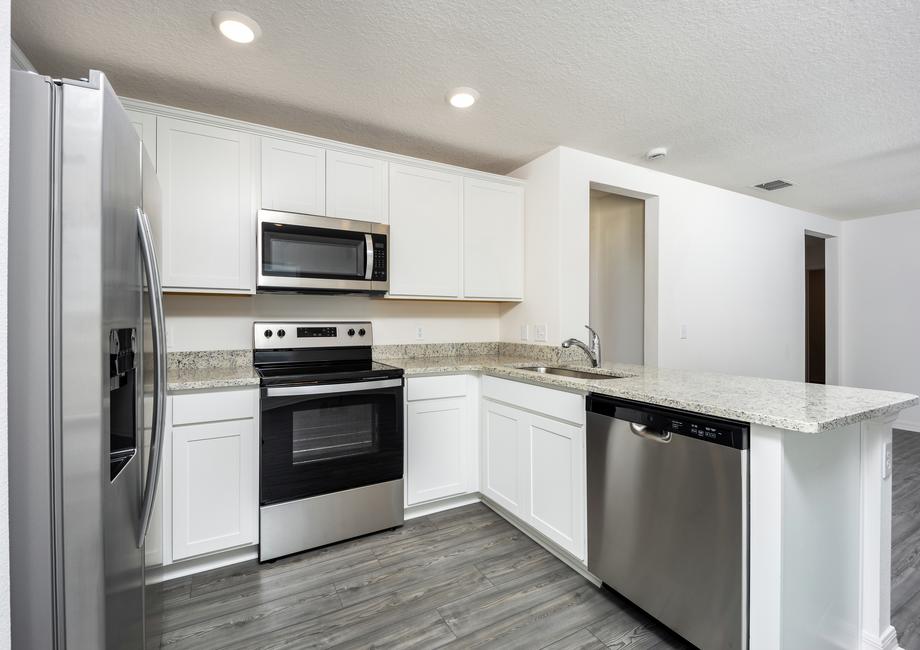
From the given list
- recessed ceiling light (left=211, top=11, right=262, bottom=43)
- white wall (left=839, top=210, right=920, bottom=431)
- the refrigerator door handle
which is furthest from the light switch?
white wall (left=839, top=210, right=920, bottom=431)

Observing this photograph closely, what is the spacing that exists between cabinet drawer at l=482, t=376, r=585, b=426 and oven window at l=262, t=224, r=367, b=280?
1.07 meters

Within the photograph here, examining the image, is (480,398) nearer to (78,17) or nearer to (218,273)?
(218,273)

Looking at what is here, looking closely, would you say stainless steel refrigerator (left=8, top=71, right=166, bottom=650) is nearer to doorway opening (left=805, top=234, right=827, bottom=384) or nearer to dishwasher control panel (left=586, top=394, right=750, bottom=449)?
dishwasher control panel (left=586, top=394, right=750, bottom=449)

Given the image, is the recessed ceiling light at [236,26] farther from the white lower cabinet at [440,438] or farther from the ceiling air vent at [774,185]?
the ceiling air vent at [774,185]

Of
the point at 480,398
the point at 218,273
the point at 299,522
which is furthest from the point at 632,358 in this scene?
the point at 218,273

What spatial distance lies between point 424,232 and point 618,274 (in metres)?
2.09

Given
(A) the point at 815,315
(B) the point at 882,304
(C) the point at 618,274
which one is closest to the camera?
(C) the point at 618,274

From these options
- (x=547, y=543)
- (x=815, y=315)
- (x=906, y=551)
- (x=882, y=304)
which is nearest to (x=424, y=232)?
(x=547, y=543)

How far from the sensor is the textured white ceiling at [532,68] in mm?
1676

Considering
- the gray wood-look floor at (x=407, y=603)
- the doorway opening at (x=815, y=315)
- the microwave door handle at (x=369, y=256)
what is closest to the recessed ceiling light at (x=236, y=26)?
the microwave door handle at (x=369, y=256)

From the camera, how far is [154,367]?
4.17ft

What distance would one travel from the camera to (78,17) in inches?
66.2

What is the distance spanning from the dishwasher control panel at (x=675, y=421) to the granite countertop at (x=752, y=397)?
0.03 m

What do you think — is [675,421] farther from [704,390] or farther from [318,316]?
[318,316]
